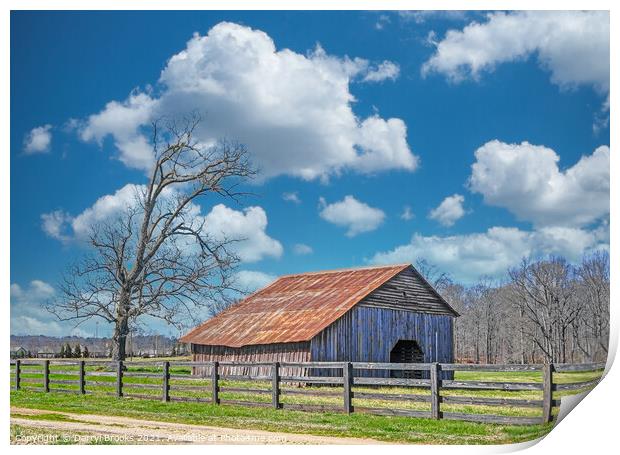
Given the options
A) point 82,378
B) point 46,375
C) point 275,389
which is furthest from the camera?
point 46,375

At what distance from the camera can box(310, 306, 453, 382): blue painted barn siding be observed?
26.6m

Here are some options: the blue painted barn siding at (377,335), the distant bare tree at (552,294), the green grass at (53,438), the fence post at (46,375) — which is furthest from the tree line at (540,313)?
the fence post at (46,375)

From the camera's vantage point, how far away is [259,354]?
27.7 metres

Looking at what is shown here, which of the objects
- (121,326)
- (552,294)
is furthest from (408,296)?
(121,326)

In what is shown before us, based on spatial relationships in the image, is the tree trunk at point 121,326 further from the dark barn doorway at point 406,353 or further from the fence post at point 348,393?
the fence post at point 348,393

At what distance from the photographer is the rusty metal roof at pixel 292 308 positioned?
88.4 ft

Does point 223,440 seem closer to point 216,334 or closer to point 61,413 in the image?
point 61,413

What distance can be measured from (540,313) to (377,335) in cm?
1989

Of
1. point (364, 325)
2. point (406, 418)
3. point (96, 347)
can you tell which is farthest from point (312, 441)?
point (96, 347)

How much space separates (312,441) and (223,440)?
54.6 inches

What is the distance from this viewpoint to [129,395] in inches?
835

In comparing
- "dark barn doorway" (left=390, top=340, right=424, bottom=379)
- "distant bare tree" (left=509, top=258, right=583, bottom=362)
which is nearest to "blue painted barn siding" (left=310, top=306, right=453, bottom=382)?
"dark barn doorway" (left=390, top=340, right=424, bottom=379)

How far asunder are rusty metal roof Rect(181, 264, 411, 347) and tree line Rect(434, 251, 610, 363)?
7.18m

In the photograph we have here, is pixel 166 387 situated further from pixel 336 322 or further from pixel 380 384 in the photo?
pixel 336 322
